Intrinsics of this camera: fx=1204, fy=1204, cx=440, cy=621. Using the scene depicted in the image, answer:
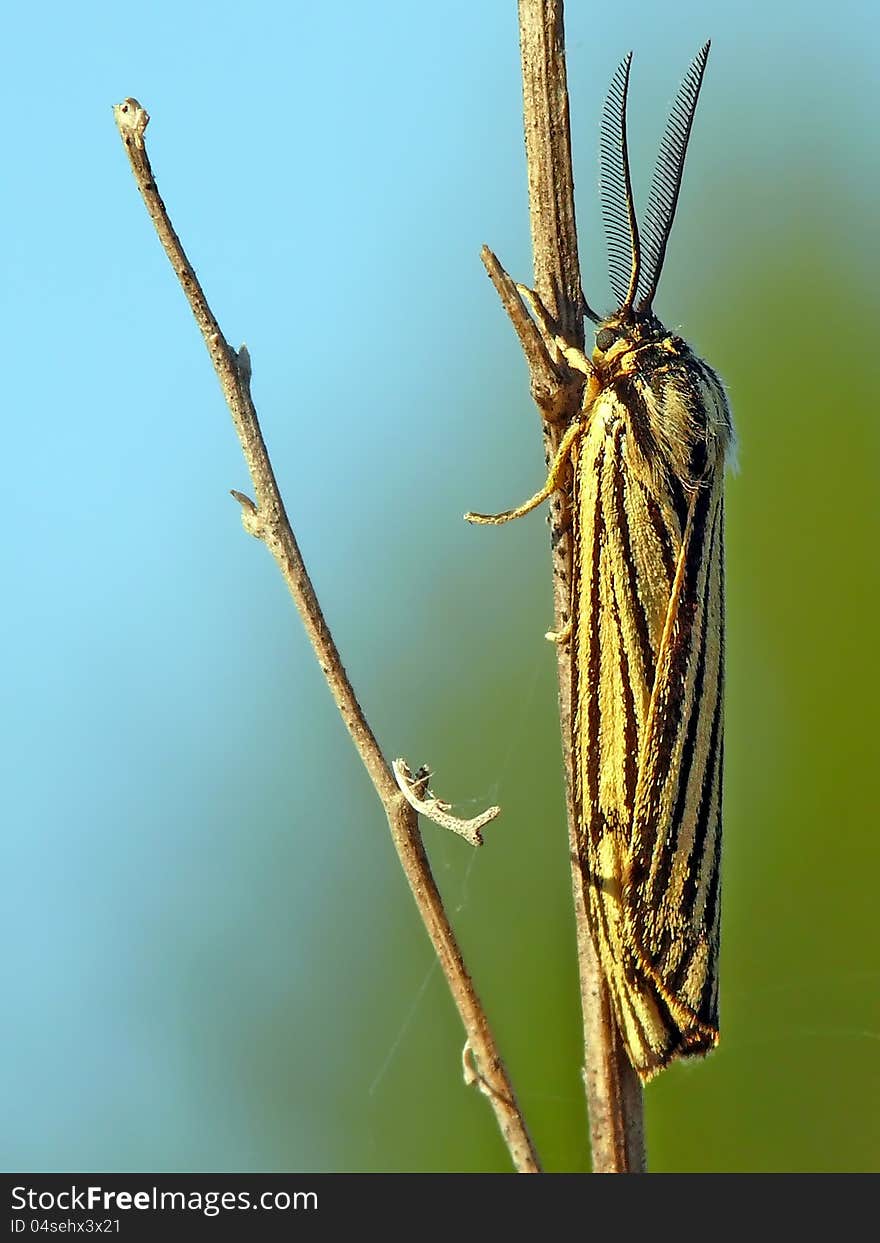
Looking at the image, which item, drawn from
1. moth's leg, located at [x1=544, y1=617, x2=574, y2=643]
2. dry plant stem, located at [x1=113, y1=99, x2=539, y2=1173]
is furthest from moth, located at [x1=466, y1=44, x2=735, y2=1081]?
dry plant stem, located at [x1=113, y1=99, x2=539, y2=1173]

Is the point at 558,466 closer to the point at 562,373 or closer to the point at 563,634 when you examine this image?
the point at 562,373

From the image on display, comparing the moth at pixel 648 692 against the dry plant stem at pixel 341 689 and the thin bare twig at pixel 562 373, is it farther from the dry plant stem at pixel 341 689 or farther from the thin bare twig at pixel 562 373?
the dry plant stem at pixel 341 689

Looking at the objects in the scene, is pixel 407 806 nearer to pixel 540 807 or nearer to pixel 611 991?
pixel 611 991

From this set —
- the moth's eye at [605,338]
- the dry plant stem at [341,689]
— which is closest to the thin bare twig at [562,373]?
the moth's eye at [605,338]

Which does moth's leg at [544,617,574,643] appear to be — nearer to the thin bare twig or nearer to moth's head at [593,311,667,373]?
the thin bare twig

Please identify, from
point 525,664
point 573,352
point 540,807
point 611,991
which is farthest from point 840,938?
point 573,352

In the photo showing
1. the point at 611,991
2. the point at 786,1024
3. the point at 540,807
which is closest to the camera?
the point at 611,991

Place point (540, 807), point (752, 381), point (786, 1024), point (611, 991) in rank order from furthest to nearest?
point (752, 381)
point (540, 807)
point (786, 1024)
point (611, 991)
